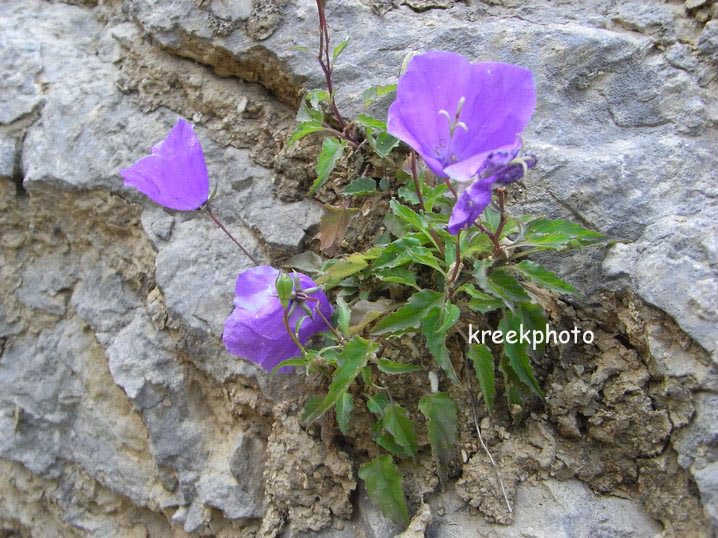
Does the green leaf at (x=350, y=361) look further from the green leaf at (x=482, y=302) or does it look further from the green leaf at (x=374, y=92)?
the green leaf at (x=374, y=92)

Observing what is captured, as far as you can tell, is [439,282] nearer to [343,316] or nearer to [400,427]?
[343,316]

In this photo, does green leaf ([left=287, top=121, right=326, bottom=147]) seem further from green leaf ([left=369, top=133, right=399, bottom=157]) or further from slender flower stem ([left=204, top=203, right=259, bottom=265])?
slender flower stem ([left=204, top=203, right=259, bottom=265])

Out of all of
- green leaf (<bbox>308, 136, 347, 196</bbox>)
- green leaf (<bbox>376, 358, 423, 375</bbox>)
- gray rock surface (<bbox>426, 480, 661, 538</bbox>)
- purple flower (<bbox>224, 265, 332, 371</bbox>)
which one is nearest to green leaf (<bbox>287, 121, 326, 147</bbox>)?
green leaf (<bbox>308, 136, 347, 196</bbox>)

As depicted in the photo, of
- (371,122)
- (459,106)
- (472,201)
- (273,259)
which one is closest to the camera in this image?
(472,201)

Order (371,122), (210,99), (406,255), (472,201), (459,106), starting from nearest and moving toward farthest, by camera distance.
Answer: (472,201) → (459,106) → (406,255) → (371,122) → (210,99)

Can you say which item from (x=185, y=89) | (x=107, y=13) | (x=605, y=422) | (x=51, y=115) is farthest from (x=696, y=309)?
(x=107, y=13)

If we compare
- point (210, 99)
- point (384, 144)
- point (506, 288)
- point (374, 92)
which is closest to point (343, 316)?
point (506, 288)
